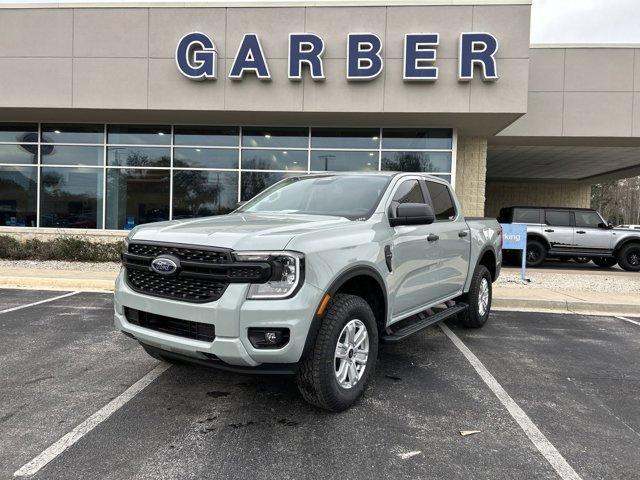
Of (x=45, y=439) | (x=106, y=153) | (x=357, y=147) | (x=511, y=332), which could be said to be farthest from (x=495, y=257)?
(x=106, y=153)

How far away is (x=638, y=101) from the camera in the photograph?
41.8 feet

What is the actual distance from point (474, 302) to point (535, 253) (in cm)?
947

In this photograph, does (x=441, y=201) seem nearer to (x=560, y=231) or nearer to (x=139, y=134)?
(x=560, y=231)

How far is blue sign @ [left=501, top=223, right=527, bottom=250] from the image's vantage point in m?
10.0

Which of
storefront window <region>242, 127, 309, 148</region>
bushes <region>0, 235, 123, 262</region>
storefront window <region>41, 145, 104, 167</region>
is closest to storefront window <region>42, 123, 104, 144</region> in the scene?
storefront window <region>41, 145, 104, 167</region>

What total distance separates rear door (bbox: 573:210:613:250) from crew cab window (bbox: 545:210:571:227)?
11.6 inches

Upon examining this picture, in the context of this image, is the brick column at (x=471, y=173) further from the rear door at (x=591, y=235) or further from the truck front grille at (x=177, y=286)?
the truck front grille at (x=177, y=286)

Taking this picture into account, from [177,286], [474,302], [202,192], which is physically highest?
[202,192]

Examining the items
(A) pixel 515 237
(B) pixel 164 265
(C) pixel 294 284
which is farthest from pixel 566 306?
(B) pixel 164 265

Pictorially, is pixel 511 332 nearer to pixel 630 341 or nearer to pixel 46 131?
pixel 630 341

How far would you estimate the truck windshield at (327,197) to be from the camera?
159 inches

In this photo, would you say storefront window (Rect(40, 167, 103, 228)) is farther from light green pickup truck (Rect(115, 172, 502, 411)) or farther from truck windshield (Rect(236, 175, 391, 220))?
light green pickup truck (Rect(115, 172, 502, 411))

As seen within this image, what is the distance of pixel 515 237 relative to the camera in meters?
10.2

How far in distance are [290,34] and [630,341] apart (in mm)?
9700
